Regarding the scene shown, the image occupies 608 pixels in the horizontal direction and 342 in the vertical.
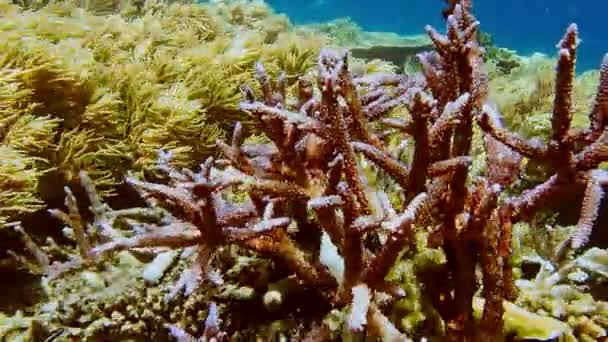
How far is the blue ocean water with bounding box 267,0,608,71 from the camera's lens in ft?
180

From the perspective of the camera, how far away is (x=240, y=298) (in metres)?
2.38

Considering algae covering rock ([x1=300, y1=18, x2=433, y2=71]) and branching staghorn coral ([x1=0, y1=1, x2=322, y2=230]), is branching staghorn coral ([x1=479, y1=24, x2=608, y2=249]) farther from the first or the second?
algae covering rock ([x1=300, y1=18, x2=433, y2=71])

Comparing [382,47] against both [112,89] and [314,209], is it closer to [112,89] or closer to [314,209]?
[112,89]

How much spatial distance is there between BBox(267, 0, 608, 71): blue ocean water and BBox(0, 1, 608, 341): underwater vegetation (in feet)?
154

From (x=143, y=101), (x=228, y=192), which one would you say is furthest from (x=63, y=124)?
(x=228, y=192)

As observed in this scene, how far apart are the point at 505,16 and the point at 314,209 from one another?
74.4 metres

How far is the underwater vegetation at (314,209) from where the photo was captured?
181cm

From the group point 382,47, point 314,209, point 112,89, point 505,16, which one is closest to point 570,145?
point 314,209

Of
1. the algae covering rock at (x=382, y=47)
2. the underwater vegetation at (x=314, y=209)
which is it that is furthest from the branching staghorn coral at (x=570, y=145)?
the algae covering rock at (x=382, y=47)

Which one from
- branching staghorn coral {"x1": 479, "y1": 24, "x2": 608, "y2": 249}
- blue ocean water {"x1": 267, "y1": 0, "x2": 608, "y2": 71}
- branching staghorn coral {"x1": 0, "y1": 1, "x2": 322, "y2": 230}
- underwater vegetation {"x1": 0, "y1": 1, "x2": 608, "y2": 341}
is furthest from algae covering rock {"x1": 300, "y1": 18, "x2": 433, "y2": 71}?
blue ocean water {"x1": 267, "y1": 0, "x2": 608, "y2": 71}

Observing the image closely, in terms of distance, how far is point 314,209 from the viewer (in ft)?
6.16

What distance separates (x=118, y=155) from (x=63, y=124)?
1.36 ft

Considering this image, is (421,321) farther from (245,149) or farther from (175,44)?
(175,44)

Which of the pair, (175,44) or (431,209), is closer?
(431,209)
